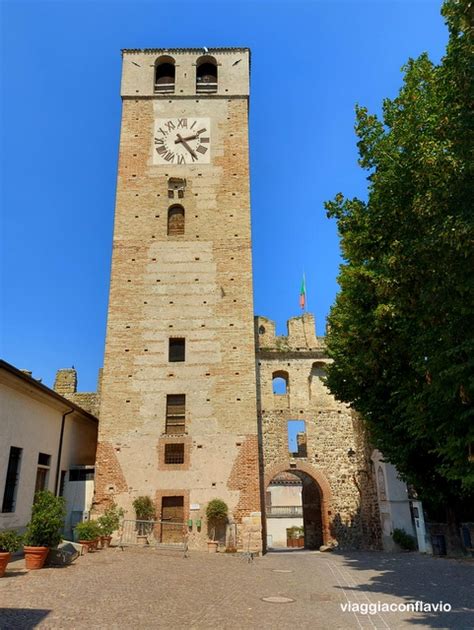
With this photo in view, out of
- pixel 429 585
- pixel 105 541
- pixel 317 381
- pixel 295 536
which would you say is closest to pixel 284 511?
pixel 295 536

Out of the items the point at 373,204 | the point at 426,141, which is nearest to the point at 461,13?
the point at 426,141

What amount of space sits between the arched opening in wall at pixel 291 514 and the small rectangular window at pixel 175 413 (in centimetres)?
1220

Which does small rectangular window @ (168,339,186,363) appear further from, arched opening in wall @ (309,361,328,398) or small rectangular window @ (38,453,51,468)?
arched opening in wall @ (309,361,328,398)

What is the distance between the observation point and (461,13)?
25.4 ft

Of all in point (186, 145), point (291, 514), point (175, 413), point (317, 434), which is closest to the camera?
point (175, 413)

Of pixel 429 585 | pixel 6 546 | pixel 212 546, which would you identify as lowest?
pixel 429 585

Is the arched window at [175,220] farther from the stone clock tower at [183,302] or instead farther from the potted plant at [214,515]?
the potted plant at [214,515]

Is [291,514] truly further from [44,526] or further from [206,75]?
[206,75]

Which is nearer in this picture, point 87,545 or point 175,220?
point 87,545

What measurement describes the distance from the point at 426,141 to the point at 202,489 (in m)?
14.3

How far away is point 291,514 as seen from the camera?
43.6m

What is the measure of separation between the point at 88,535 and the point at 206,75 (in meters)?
22.8

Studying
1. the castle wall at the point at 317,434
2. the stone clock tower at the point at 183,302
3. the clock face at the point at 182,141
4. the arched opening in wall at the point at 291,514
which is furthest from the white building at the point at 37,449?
the arched opening in wall at the point at 291,514

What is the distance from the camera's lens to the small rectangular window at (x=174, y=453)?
60.8 feet
